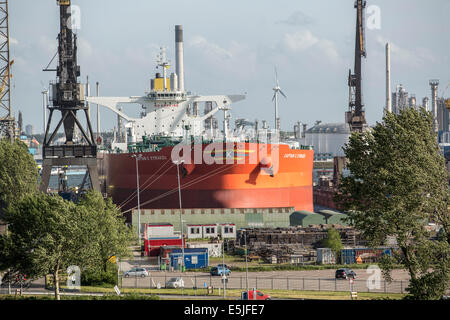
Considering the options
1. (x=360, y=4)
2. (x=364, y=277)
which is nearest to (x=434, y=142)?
(x=364, y=277)

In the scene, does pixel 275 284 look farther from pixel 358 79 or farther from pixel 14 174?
pixel 358 79

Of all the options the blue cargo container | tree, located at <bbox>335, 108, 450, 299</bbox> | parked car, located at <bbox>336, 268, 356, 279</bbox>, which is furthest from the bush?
tree, located at <bbox>335, 108, 450, 299</bbox>

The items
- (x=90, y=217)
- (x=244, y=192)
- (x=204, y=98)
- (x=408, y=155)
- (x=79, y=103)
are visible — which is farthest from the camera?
(x=204, y=98)

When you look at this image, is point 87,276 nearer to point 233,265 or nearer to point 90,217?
point 90,217

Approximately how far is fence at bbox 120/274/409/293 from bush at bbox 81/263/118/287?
579 millimetres

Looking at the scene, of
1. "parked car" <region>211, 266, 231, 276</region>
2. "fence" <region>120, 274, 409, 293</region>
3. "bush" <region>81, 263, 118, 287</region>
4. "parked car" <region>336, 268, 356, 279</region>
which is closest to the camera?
"fence" <region>120, 274, 409, 293</region>

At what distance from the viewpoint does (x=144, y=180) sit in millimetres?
76250

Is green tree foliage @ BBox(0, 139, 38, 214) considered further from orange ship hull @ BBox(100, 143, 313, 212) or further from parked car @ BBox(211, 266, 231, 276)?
parked car @ BBox(211, 266, 231, 276)

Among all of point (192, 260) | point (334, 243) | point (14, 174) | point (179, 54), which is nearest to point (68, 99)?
point (14, 174)

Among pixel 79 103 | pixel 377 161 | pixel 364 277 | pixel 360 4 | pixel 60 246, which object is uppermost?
pixel 360 4

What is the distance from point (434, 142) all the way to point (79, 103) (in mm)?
38628

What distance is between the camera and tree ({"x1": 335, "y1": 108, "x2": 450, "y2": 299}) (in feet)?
92.7

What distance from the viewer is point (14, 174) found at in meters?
62.4

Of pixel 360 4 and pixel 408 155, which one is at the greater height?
pixel 360 4
